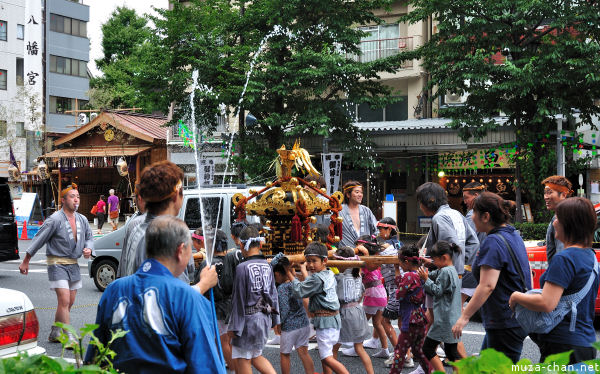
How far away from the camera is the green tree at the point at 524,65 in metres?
14.1

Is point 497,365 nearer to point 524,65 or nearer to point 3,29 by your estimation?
point 524,65

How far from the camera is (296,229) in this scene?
6.01 metres

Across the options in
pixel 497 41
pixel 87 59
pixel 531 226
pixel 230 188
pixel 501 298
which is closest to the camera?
pixel 501 298

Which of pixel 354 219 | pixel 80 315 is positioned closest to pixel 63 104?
pixel 80 315

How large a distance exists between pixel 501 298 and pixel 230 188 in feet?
23.2

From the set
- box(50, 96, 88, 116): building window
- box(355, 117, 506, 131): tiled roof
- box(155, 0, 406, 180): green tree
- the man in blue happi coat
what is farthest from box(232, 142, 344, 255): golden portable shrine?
box(50, 96, 88, 116): building window

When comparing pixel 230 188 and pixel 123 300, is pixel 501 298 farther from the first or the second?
pixel 230 188

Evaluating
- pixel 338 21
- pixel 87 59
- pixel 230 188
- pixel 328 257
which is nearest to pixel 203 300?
pixel 328 257

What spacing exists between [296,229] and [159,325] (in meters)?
3.40

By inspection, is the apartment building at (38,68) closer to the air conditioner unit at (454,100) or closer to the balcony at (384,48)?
the balcony at (384,48)

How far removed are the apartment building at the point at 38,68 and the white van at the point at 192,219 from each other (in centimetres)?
2676

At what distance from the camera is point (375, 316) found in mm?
6965

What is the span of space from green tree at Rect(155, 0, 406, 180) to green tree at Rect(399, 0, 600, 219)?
2.19m

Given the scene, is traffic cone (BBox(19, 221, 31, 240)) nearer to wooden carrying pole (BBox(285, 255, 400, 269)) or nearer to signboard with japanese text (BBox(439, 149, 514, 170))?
signboard with japanese text (BBox(439, 149, 514, 170))
